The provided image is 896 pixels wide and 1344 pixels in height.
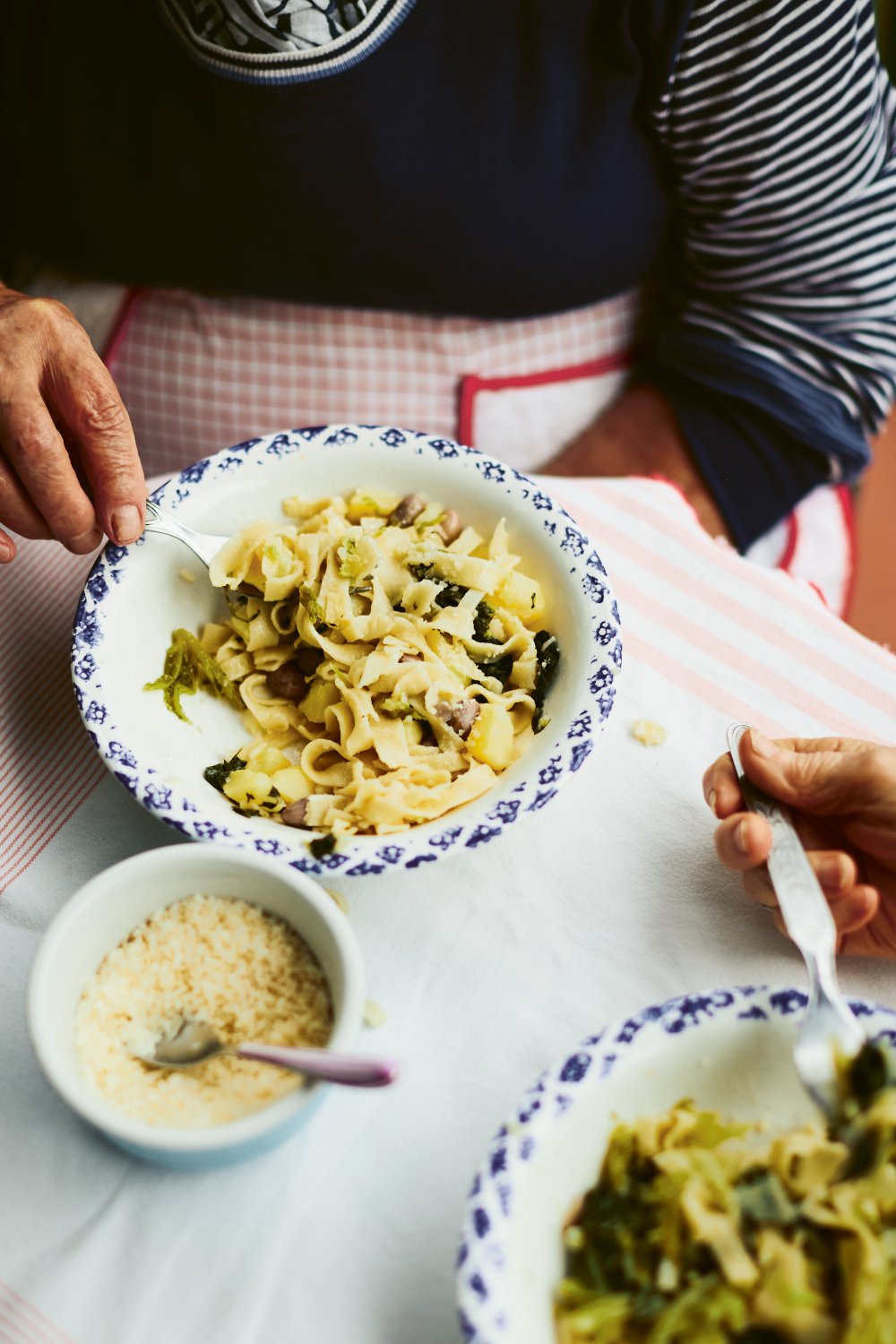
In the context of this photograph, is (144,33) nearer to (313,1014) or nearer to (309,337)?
(309,337)

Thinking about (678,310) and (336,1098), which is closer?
(336,1098)

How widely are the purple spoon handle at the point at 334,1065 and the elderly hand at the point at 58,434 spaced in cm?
65

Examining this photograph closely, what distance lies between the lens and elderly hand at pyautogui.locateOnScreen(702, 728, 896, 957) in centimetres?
100

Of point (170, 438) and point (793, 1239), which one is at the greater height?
point (170, 438)

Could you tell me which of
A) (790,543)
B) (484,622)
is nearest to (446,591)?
(484,622)

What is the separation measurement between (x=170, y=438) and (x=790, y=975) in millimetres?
1427

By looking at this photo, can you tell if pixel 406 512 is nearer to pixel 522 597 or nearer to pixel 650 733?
pixel 522 597

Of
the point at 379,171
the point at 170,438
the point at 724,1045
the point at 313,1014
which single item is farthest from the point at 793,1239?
the point at 170,438

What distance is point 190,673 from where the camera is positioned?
4.17 ft

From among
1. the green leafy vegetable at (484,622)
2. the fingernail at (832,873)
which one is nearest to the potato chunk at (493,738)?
the green leafy vegetable at (484,622)

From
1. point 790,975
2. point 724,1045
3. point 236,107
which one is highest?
point 236,107

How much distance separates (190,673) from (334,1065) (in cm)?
58

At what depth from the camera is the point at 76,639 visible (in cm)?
117

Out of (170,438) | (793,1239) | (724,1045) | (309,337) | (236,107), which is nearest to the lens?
(793,1239)
